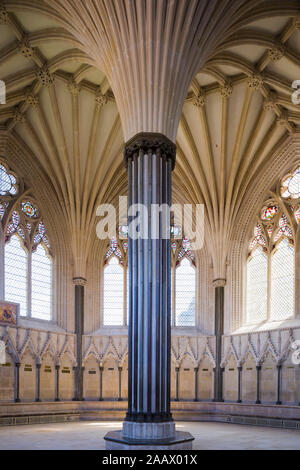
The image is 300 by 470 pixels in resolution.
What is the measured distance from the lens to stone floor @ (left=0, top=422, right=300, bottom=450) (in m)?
15.5

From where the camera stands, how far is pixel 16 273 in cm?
2495

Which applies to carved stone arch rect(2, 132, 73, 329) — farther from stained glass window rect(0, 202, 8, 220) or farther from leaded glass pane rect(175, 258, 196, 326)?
leaded glass pane rect(175, 258, 196, 326)

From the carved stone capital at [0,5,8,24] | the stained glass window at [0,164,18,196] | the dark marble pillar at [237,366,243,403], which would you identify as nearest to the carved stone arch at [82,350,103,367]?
the dark marble pillar at [237,366,243,403]

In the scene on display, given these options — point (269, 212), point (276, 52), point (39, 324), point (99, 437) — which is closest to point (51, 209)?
point (39, 324)

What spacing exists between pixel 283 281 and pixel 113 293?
8459mm

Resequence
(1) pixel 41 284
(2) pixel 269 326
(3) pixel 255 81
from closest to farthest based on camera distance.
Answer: (3) pixel 255 81
(2) pixel 269 326
(1) pixel 41 284

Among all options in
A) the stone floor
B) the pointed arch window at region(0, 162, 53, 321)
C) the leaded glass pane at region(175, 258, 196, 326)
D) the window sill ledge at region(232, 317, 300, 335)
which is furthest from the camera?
the leaded glass pane at region(175, 258, 196, 326)

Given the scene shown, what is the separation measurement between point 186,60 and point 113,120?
1039 cm

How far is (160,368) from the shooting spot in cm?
1402

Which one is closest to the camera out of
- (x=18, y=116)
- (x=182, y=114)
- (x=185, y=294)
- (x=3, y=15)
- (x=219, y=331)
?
(x=3, y=15)

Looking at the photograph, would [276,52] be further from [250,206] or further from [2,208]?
[2,208]

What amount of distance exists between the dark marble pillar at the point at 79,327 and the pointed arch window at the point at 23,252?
4.33ft

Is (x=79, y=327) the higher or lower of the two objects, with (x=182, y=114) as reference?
lower
